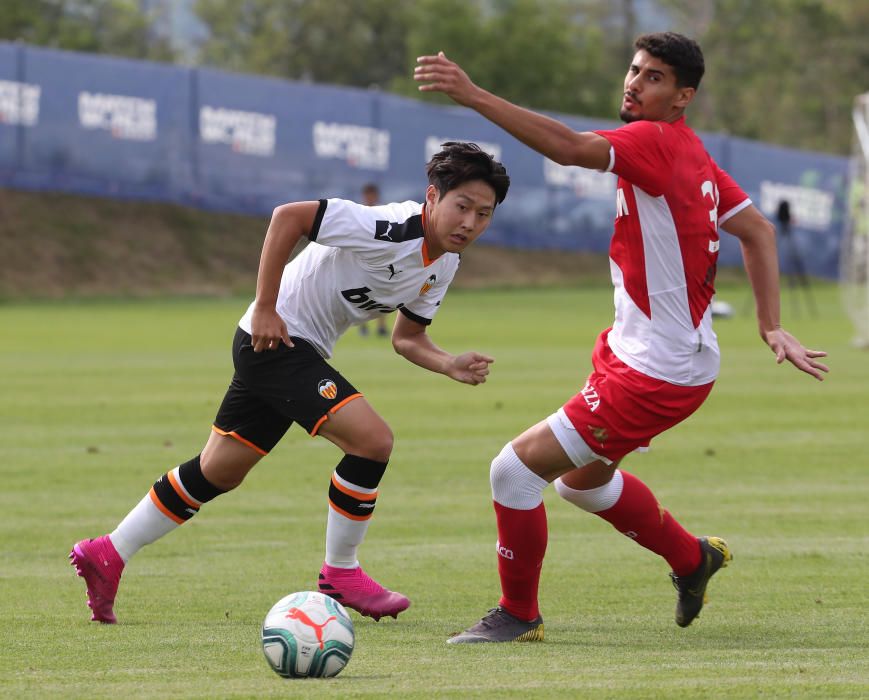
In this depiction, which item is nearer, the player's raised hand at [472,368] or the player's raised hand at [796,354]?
the player's raised hand at [796,354]

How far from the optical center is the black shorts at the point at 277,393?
6293 millimetres

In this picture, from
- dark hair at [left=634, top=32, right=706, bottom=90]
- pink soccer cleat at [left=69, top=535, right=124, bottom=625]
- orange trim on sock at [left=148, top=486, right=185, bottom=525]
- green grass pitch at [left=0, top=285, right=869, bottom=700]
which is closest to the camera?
green grass pitch at [left=0, top=285, right=869, bottom=700]

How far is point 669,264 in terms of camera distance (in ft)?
19.4

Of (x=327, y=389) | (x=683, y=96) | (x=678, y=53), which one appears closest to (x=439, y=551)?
(x=327, y=389)

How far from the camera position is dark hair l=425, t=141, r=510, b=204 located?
6148 millimetres

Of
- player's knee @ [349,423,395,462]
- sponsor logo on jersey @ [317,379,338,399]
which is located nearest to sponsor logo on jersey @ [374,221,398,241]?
sponsor logo on jersey @ [317,379,338,399]

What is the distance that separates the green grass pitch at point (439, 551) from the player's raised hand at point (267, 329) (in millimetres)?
1126

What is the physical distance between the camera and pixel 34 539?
325 inches

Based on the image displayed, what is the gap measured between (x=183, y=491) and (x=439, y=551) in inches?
71.5

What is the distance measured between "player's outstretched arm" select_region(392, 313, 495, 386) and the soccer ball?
1.39 m

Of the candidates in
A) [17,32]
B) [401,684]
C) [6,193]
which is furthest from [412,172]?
[401,684]

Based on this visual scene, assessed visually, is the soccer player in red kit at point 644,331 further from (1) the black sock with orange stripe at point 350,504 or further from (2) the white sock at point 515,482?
(1) the black sock with orange stripe at point 350,504

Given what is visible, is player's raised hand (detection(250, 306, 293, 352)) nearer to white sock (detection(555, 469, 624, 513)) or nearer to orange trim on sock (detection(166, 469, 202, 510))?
orange trim on sock (detection(166, 469, 202, 510))

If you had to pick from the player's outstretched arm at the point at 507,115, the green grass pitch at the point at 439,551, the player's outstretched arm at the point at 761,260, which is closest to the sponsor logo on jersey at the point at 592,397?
the player's outstretched arm at the point at 761,260
